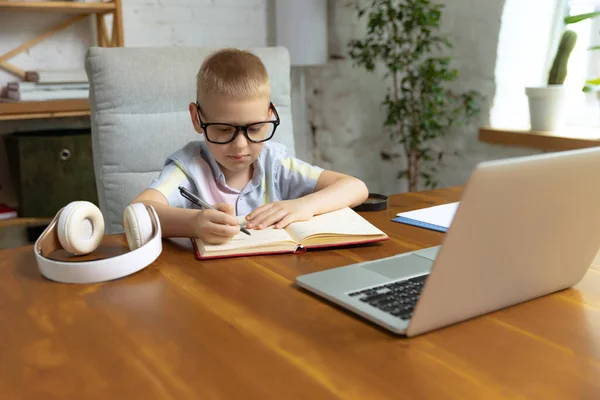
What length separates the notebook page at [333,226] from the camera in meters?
1.00

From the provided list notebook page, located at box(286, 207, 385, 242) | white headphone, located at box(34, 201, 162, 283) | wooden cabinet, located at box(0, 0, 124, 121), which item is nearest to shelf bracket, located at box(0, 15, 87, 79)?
wooden cabinet, located at box(0, 0, 124, 121)

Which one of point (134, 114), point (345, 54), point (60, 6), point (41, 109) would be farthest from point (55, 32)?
point (134, 114)

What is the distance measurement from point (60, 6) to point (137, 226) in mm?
1864

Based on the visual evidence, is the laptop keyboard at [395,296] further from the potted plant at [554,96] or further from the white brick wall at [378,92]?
the white brick wall at [378,92]

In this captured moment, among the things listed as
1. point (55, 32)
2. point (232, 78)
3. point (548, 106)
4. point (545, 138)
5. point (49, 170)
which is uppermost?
point (55, 32)

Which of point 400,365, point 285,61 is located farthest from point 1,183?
point 400,365

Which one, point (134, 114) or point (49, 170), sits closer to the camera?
point (134, 114)

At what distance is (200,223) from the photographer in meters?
0.98

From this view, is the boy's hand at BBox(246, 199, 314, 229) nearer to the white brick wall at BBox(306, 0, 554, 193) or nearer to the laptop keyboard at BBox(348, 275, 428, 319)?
the laptop keyboard at BBox(348, 275, 428, 319)

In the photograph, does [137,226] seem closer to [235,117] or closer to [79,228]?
[79,228]

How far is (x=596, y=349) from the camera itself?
0.63m

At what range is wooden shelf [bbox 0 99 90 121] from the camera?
2.36 meters

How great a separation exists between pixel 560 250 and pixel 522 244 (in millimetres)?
101

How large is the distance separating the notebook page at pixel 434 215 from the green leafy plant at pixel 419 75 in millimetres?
1410
